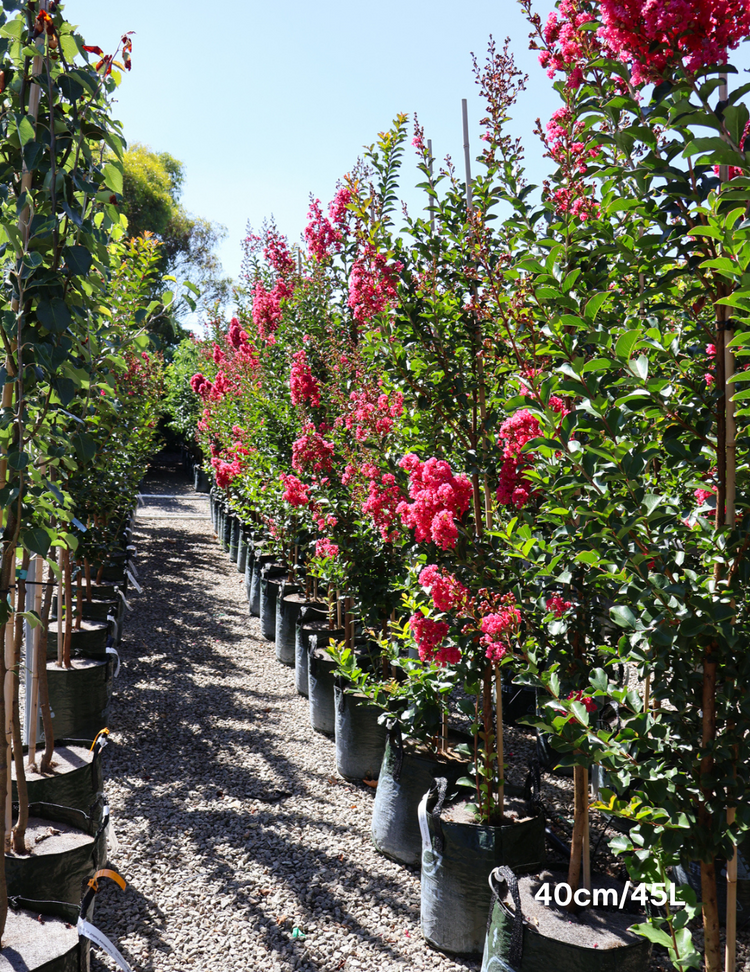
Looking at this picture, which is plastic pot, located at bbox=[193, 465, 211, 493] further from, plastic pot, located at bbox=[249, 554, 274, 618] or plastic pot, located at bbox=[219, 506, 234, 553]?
plastic pot, located at bbox=[249, 554, 274, 618]

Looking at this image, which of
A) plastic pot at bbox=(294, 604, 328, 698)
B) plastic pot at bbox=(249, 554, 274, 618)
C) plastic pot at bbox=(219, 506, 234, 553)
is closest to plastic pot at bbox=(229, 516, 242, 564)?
plastic pot at bbox=(219, 506, 234, 553)

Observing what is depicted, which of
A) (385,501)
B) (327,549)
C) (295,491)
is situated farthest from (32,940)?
(295,491)

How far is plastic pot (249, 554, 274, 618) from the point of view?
23.2 ft

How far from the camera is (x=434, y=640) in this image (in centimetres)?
246

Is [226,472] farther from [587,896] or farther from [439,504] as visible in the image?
[587,896]

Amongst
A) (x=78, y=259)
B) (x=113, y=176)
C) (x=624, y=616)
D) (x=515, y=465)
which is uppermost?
(x=113, y=176)

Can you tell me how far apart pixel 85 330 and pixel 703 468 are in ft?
4.80

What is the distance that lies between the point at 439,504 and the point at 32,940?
5.19 ft

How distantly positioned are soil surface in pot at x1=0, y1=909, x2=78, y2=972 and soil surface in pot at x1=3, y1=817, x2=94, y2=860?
0.76 ft

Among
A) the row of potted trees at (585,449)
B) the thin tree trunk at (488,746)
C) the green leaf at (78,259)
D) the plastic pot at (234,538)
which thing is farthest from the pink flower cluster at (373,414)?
the plastic pot at (234,538)

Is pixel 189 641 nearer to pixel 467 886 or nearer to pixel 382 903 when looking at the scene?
pixel 382 903

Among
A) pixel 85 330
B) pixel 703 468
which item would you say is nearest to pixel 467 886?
pixel 703 468

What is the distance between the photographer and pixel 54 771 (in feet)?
8.54

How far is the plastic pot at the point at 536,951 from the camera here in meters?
1.84
